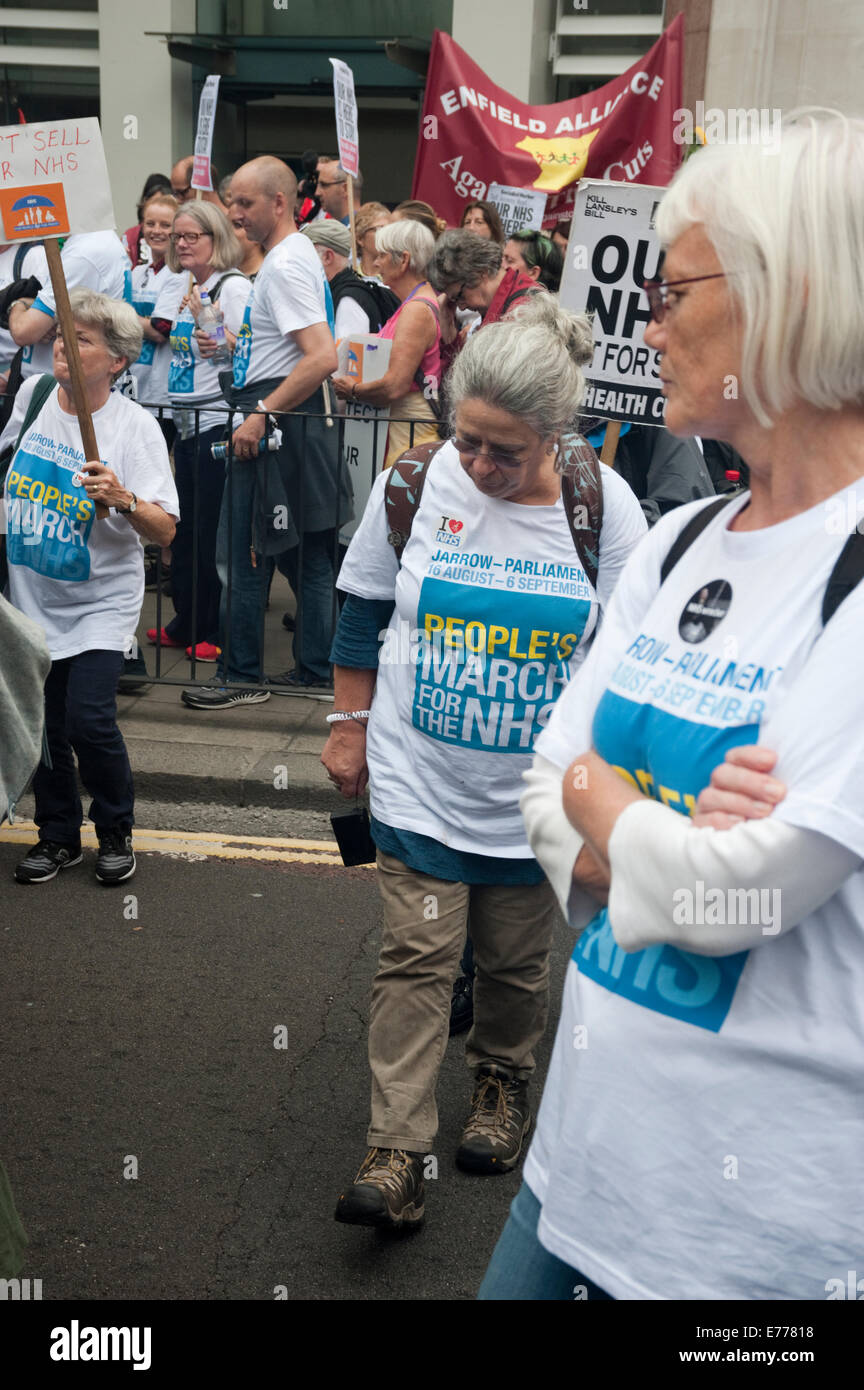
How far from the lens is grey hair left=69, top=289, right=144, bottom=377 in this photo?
4.93 metres

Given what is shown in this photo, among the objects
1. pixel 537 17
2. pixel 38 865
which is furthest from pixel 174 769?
pixel 537 17

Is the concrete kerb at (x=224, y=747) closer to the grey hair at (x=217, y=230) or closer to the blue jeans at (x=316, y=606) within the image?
the blue jeans at (x=316, y=606)

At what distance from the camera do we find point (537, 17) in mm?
20734

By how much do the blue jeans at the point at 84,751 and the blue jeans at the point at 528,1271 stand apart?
11.0 ft

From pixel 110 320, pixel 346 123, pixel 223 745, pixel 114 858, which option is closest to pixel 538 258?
pixel 346 123

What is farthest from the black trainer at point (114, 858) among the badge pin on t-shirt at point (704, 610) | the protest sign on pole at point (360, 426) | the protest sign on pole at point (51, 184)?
the badge pin on t-shirt at point (704, 610)

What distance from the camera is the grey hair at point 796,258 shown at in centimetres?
142

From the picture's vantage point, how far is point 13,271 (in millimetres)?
7258

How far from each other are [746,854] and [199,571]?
6.19m

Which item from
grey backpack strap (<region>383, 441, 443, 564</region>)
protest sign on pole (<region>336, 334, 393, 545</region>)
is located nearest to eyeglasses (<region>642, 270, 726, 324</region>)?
grey backpack strap (<region>383, 441, 443, 564</region>)

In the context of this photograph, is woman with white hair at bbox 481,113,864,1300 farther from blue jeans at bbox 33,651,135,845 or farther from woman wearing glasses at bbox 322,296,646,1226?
blue jeans at bbox 33,651,135,845

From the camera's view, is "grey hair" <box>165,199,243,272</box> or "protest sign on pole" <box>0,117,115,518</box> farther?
"grey hair" <box>165,199,243,272</box>

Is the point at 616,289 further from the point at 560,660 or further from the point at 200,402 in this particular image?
the point at 200,402

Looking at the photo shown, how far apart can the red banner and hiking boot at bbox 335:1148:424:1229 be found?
7.10 m
